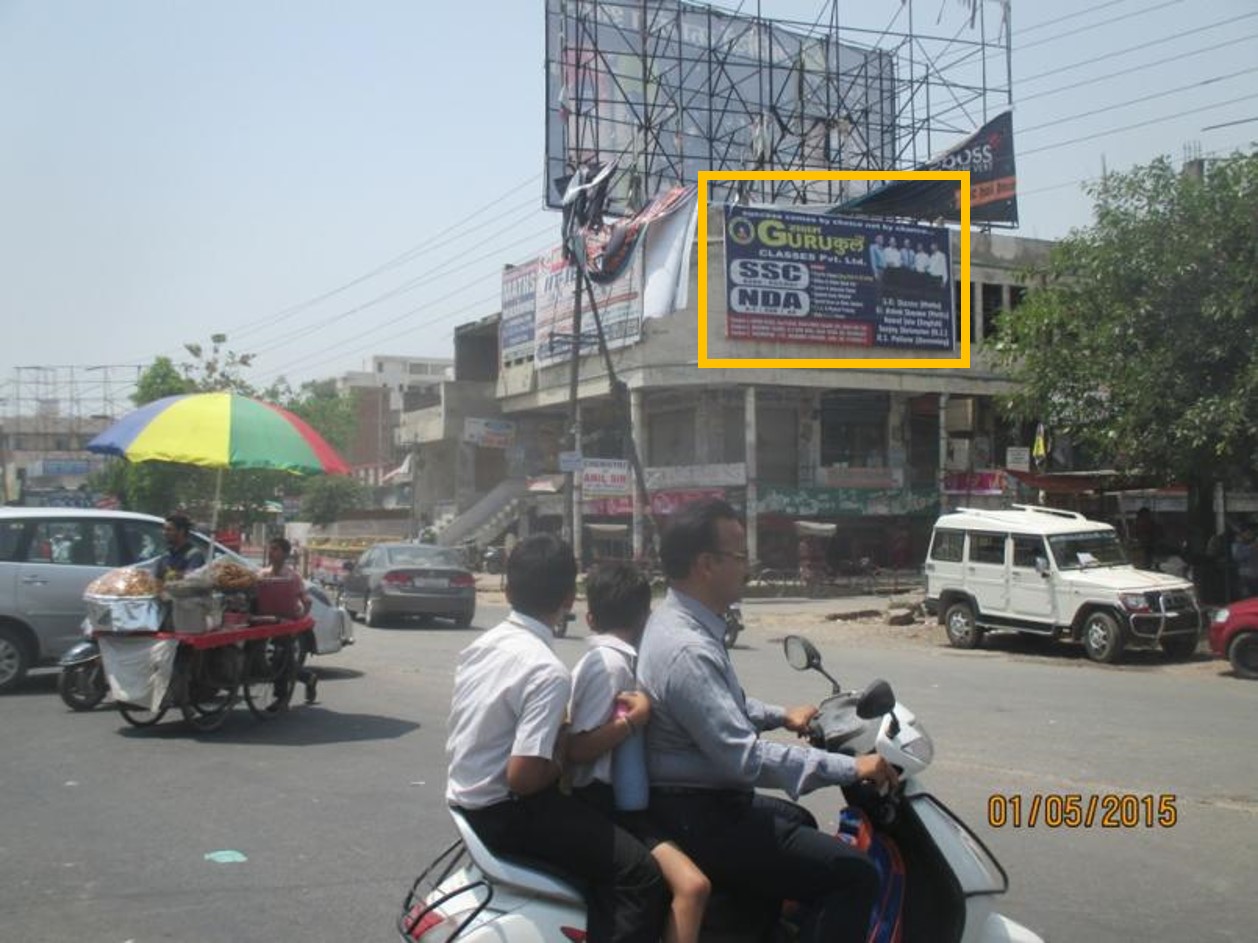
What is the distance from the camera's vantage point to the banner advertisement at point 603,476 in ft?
90.5

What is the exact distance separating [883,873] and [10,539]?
10.5m

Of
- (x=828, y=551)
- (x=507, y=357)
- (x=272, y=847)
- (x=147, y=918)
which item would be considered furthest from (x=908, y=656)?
(x=507, y=357)

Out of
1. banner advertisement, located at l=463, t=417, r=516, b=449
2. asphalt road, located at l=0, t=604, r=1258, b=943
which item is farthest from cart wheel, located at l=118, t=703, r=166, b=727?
banner advertisement, located at l=463, t=417, r=516, b=449

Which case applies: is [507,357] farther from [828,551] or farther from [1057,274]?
[1057,274]

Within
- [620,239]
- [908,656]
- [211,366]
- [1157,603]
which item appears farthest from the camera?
[211,366]

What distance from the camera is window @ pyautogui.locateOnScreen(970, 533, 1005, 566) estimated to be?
54.7ft

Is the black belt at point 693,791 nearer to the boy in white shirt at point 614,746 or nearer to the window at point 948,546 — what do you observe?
the boy in white shirt at point 614,746

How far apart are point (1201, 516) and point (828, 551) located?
1612 cm

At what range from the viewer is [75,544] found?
11.5 metres

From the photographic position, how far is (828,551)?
36.4m

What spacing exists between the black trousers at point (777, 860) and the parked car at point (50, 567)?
8.73 m

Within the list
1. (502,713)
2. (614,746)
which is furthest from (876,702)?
(502,713)

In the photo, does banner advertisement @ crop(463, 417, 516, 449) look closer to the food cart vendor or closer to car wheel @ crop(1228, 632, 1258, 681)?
car wheel @ crop(1228, 632, 1258, 681)

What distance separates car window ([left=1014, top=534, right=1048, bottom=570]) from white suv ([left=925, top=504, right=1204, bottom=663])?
0.05 ft
